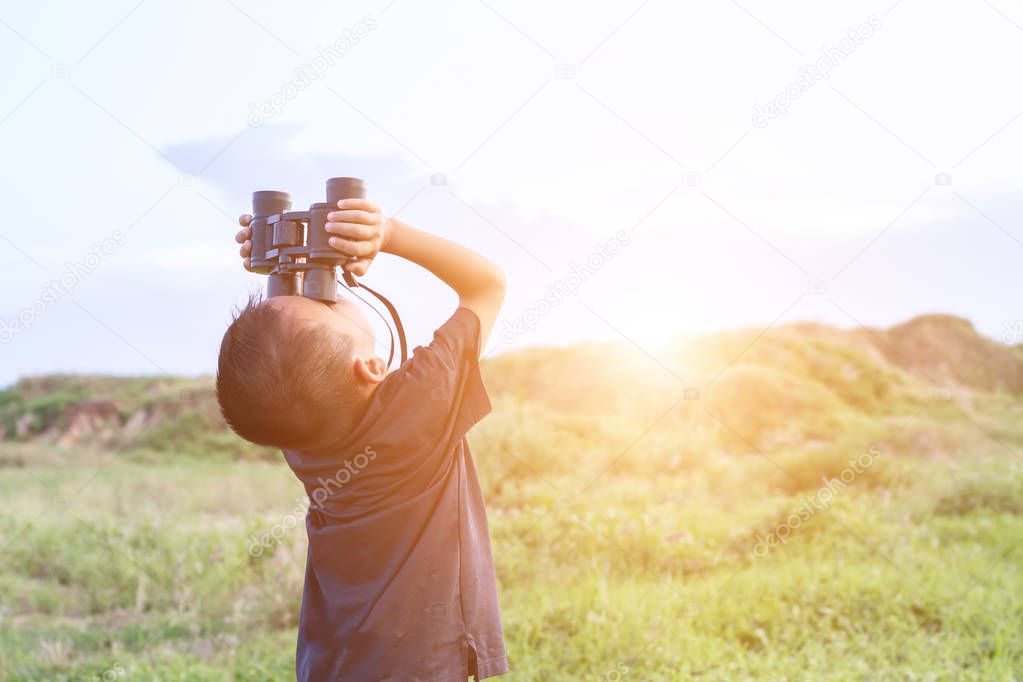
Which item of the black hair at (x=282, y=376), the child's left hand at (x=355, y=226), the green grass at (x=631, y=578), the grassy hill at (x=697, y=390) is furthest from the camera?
the grassy hill at (x=697, y=390)

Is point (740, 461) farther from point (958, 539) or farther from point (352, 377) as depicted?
point (352, 377)

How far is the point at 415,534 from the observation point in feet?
6.20

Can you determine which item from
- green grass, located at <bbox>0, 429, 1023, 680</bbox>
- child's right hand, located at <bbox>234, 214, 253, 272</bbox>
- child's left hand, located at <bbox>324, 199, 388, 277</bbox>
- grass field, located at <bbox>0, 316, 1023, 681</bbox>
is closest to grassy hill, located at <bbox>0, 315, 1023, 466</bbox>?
grass field, located at <bbox>0, 316, 1023, 681</bbox>

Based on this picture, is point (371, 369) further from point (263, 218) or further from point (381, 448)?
point (263, 218)

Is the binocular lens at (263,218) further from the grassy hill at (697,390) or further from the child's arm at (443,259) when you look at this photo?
the grassy hill at (697,390)

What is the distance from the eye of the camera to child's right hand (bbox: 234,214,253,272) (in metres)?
2.16

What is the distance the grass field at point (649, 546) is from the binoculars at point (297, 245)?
2.72 m

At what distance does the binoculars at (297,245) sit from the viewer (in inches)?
74.7

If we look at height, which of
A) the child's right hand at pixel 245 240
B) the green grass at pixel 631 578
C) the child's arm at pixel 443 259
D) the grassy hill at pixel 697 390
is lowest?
the green grass at pixel 631 578

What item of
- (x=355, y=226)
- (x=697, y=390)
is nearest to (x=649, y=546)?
(x=697, y=390)

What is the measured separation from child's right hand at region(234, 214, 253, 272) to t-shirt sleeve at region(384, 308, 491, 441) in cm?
57

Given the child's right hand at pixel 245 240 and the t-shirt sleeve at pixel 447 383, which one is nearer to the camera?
the t-shirt sleeve at pixel 447 383

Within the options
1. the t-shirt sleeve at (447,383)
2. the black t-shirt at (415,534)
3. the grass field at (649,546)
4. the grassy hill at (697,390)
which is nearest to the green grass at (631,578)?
the grass field at (649,546)

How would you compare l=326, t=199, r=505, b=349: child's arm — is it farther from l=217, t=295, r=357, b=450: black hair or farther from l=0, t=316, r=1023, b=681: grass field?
l=0, t=316, r=1023, b=681: grass field
